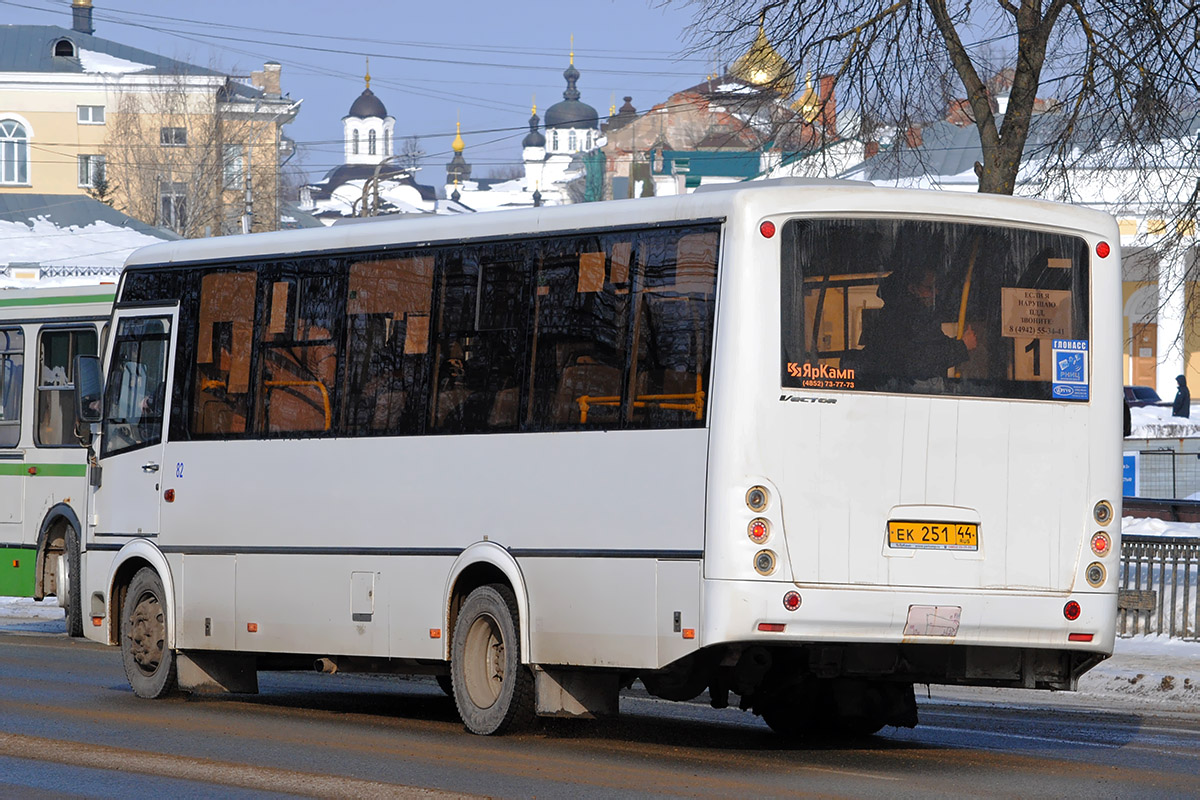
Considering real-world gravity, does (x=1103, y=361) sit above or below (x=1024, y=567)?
above

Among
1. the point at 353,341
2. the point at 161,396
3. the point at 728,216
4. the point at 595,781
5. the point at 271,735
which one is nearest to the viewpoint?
the point at 595,781

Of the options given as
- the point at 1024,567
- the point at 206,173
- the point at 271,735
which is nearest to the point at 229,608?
the point at 271,735

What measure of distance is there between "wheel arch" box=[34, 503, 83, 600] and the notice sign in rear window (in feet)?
38.9

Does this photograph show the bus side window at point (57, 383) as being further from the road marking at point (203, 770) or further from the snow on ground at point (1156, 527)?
the snow on ground at point (1156, 527)

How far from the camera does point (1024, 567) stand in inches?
412

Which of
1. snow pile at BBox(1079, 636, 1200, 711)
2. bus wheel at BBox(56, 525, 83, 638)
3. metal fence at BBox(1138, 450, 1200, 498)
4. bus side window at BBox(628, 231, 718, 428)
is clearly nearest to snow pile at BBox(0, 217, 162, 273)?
metal fence at BBox(1138, 450, 1200, 498)

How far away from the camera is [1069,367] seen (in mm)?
10805

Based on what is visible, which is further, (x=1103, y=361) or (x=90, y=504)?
(x=90, y=504)

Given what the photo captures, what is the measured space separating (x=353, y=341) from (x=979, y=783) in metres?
4.90

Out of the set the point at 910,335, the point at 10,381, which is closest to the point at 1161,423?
the point at 10,381

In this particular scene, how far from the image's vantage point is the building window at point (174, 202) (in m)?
93.9

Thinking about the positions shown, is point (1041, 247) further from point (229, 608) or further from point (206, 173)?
point (206, 173)

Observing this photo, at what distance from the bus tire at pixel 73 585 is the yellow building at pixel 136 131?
65.6 metres

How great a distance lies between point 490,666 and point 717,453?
7.60ft
